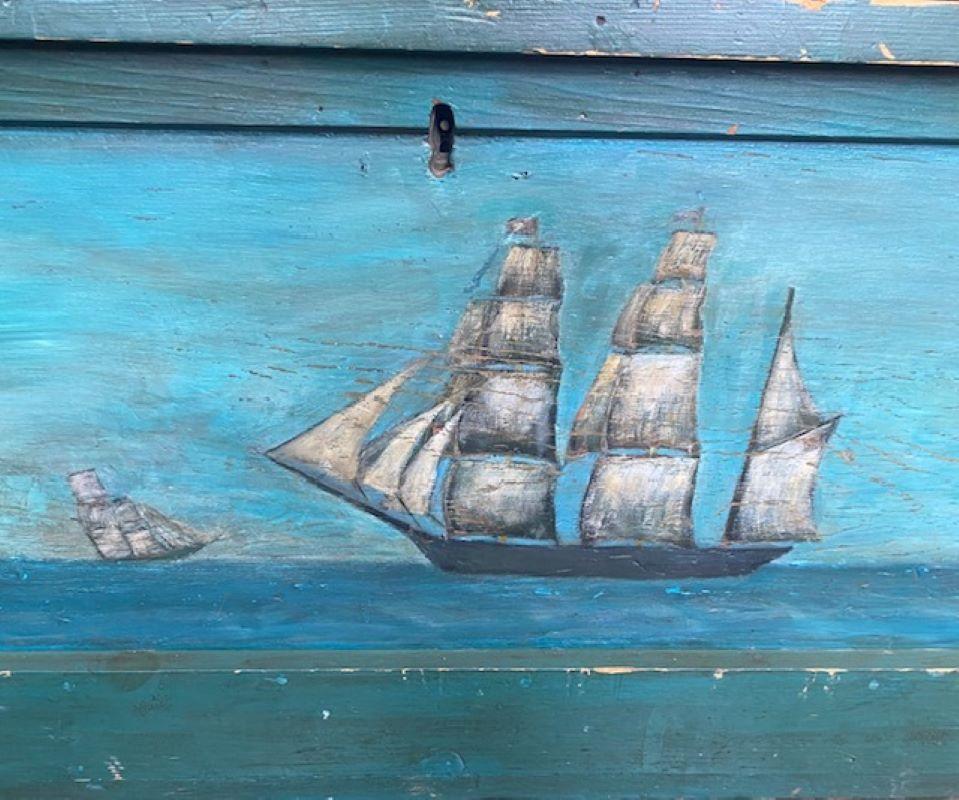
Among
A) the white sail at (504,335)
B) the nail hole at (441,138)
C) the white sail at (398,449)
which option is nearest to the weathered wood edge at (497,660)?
the white sail at (398,449)

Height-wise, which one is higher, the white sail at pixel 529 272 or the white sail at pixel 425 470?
the white sail at pixel 529 272

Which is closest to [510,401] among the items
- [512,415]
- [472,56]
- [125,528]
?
[512,415]

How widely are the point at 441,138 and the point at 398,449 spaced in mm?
316

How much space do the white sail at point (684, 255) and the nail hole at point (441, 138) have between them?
0.23m

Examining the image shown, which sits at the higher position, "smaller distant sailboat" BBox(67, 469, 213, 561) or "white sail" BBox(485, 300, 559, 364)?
"white sail" BBox(485, 300, 559, 364)

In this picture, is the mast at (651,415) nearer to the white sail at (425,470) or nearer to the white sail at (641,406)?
the white sail at (641,406)

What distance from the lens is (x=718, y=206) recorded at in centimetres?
70

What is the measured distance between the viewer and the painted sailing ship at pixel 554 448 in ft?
2.36

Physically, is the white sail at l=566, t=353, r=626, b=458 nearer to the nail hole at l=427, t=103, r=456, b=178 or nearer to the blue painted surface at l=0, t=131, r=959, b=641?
the blue painted surface at l=0, t=131, r=959, b=641

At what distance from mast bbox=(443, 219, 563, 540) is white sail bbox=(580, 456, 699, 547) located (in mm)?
50

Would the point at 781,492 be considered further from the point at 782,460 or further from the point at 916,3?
the point at 916,3

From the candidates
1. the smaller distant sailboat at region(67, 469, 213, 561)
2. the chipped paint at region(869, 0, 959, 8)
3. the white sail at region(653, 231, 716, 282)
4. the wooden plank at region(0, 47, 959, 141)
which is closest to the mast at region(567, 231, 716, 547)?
the white sail at region(653, 231, 716, 282)

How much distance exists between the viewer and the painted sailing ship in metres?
0.72

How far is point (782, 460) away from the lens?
0.75 meters
